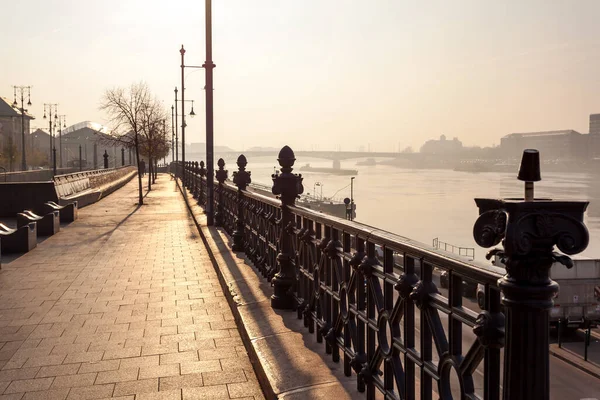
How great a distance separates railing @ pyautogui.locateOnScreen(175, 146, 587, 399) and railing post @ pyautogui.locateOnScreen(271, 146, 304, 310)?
0.01 meters

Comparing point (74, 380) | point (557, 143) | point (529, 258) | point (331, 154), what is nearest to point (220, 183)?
point (74, 380)

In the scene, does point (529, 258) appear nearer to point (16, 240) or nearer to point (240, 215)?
point (240, 215)

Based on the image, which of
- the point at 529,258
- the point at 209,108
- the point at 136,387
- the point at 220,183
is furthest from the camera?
the point at 209,108

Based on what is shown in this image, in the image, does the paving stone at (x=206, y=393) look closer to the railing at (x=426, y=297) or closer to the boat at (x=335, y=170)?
the railing at (x=426, y=297)

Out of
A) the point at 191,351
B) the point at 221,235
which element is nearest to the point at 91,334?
the point at 191,351

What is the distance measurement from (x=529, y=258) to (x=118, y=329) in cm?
517

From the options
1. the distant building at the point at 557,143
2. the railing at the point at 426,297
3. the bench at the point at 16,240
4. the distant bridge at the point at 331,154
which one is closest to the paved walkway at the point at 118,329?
the bench at the point at 16,240

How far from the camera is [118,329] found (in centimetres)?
604

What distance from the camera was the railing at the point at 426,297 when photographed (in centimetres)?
174

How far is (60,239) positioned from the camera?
13.6m

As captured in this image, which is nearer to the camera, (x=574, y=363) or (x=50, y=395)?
(x=50, y=395)

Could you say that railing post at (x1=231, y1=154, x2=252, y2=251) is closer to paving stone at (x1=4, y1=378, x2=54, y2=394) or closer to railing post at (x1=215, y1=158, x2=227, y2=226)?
railing post at (x1=215, y1=158, x2=227, y2=226)

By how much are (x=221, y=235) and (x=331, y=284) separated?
27.0 feet

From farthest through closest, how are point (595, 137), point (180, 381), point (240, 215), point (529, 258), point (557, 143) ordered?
point (595, 137), point (557, 143), point (240, 215), point (180, 381), point (529, 258)
